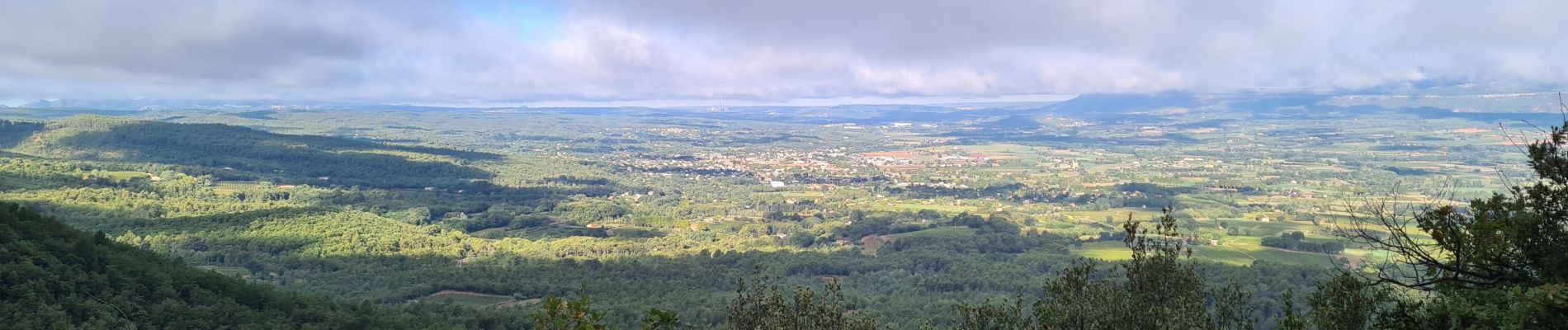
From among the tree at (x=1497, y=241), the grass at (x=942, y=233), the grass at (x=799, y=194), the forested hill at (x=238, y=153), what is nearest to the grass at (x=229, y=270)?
the grass at (x=942, y=233)

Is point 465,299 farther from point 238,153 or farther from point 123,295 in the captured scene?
point 238,153

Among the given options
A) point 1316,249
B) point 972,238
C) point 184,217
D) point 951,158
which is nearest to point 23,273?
point 184,217

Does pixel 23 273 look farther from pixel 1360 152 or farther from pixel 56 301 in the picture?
pixel 1360 152

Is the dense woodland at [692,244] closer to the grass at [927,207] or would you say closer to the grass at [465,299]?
the grass at [465,299]

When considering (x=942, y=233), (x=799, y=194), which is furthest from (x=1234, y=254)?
(x=799, y=194)

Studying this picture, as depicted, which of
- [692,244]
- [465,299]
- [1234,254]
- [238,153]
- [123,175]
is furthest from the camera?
[238,153]

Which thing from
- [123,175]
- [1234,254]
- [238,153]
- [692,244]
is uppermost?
[123,175]

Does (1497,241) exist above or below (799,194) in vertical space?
above
